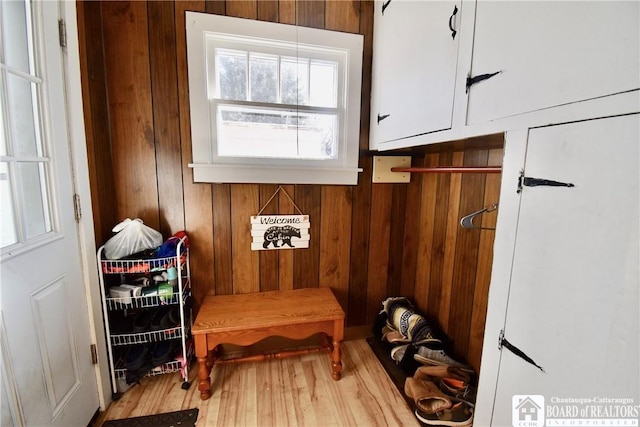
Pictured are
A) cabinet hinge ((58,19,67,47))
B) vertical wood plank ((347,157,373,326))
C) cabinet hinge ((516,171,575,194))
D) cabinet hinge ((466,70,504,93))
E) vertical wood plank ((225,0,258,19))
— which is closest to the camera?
cabinet hinge ((516,171,575,194))

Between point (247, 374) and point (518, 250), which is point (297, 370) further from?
point (518, 250)

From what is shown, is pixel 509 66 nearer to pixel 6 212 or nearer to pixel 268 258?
pixel 268 258

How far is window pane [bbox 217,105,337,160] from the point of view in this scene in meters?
1.69

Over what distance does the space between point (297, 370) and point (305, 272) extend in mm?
619

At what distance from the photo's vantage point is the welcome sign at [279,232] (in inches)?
69.9

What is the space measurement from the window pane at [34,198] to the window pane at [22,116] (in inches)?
2.5

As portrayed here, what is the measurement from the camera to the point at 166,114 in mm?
1566

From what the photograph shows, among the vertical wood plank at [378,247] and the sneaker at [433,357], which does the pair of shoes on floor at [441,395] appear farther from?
the vertical wood plank at [378,247]

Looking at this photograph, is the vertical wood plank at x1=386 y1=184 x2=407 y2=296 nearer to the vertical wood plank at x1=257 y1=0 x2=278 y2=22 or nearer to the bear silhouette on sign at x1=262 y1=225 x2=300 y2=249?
the bear silhouette on sign at x1=262 y1=225 x2=300 y2=249

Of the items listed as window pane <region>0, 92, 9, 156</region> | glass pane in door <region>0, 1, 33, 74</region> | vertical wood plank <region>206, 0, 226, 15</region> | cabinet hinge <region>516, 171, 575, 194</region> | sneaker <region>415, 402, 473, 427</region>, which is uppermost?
vertical wood plank <region>206, 0, 226, 15</region>

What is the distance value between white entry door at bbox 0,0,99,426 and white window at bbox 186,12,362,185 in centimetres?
59

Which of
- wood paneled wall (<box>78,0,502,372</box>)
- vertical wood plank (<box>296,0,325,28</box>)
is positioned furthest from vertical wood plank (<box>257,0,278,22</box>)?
vertical wood plank (<box>296,0,325,28</box>)

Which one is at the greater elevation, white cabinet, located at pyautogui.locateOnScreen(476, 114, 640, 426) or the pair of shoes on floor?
white cabinet, located at pyautogui.locateOnScreen(476, 114, 640, 426)

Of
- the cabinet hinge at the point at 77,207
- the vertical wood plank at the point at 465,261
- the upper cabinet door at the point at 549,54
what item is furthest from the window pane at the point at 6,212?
the vertical wood plank at the point at 465,261
